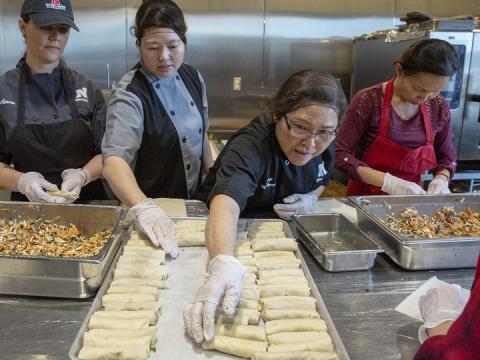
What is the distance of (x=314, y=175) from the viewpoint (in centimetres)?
223

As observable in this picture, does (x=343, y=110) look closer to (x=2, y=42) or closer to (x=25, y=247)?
(x=25, y=247)

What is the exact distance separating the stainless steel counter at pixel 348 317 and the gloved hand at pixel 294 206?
15.9 inches

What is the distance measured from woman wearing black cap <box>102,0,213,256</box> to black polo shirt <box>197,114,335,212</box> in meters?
0.25

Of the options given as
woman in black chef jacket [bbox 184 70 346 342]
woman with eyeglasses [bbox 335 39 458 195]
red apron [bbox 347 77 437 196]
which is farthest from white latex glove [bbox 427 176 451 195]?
woman in black chef jacket [bbox 184 70 346 342]

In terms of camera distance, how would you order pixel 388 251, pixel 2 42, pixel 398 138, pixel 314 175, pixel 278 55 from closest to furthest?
pixel 388 251 → pixel 314 175 → pixel 398 138 → pixel 2 42 → pixel 278 55

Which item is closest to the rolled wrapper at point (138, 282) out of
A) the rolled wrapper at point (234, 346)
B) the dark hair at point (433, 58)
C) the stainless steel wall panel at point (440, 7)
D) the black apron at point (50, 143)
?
the rolled wrapper at point (234, 346)

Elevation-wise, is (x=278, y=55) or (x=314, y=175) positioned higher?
Answer: (x=278, y=55)

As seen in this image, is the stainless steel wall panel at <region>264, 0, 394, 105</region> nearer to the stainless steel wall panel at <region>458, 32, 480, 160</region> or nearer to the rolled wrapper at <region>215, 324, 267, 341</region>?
the stainless steel wall panel at <region>458, 32, 480, 160</region>

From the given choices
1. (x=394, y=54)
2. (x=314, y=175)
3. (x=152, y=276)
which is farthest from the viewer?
(x=394, y=54)

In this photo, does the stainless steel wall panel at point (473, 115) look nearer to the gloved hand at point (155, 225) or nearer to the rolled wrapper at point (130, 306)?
the gloved hand at point (155, 225)

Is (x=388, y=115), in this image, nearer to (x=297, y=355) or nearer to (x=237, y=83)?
(x=297, y=355)

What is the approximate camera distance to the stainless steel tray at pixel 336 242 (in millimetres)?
1717

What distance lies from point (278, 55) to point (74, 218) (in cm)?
Result: 338

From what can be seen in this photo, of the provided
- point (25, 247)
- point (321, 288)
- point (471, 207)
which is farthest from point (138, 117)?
point (471, 207)
